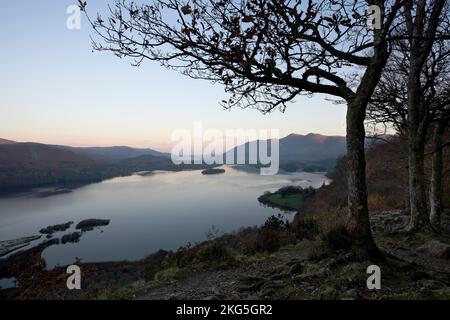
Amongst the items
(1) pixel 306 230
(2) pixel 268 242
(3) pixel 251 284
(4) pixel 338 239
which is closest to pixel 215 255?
(2) pixel 268 242

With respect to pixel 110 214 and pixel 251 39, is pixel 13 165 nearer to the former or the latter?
pixel 110 214

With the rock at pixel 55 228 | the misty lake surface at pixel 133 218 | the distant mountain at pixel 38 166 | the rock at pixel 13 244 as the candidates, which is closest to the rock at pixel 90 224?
the misty lake surface at pixel 133 218

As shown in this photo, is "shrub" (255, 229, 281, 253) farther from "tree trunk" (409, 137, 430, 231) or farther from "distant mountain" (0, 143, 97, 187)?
"distant mountain" (0, 143, 97, 187)

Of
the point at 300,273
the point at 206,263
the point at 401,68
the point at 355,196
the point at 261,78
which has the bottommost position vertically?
the point at 206,263

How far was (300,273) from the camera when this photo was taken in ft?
20.0

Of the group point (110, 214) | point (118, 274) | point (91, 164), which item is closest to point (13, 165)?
point (91, 164)

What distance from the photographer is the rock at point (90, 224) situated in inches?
2135

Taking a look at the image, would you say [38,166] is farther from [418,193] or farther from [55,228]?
[418,193]

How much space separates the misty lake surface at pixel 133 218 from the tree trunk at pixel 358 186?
33112 mm

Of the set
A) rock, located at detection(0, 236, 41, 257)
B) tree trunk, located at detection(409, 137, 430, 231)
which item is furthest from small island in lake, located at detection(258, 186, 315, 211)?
tree trunk, located at detection(409, 137, 430, 231)

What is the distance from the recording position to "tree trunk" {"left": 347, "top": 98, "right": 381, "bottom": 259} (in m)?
5.99

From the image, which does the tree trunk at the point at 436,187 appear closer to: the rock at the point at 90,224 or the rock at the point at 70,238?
the rock at the point at 70,238
